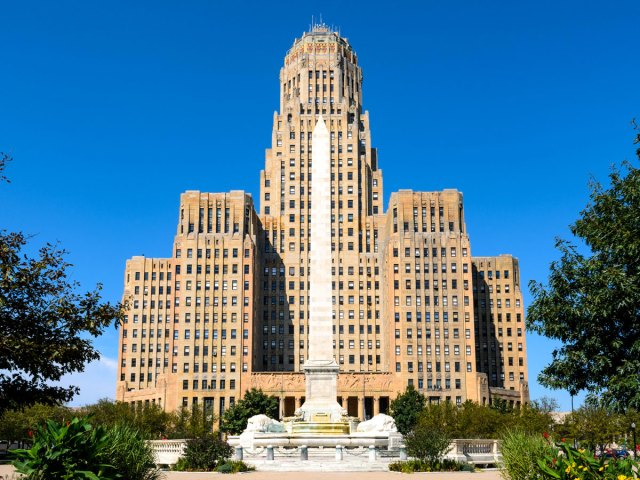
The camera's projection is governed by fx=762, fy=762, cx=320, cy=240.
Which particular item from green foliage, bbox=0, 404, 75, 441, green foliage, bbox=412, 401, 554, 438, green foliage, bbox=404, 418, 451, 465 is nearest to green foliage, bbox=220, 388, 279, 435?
green foliage, bbox=412, 401, 554, 438

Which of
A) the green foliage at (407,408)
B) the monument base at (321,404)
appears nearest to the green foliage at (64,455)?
the monument base at (321,404)

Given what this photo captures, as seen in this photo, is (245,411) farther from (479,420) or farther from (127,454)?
(127,454)

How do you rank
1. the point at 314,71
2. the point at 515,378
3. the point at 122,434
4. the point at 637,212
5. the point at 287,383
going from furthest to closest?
the point at 314,71 < the point at 515,378 < the point at 287,383 < the point at 637,212 < the point at 122,434

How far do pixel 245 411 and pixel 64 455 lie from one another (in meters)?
88.0

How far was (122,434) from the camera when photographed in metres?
21.7

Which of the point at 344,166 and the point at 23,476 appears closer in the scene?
the point at 23,476

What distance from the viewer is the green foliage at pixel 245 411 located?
104 metres

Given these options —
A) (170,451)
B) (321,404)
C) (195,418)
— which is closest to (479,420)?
(321,404)

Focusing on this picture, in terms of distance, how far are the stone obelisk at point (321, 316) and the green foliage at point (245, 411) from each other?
47.8 m

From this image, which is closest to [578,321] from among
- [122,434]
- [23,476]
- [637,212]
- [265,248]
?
[637,212]

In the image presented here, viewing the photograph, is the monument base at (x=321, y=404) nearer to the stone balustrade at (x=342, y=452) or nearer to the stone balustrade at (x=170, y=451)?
the stone balustrade at (x=342, y=452)

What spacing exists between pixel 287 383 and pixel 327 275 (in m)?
66.0

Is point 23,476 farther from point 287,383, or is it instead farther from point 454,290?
point 454,290

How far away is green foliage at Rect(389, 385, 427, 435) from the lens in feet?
339
